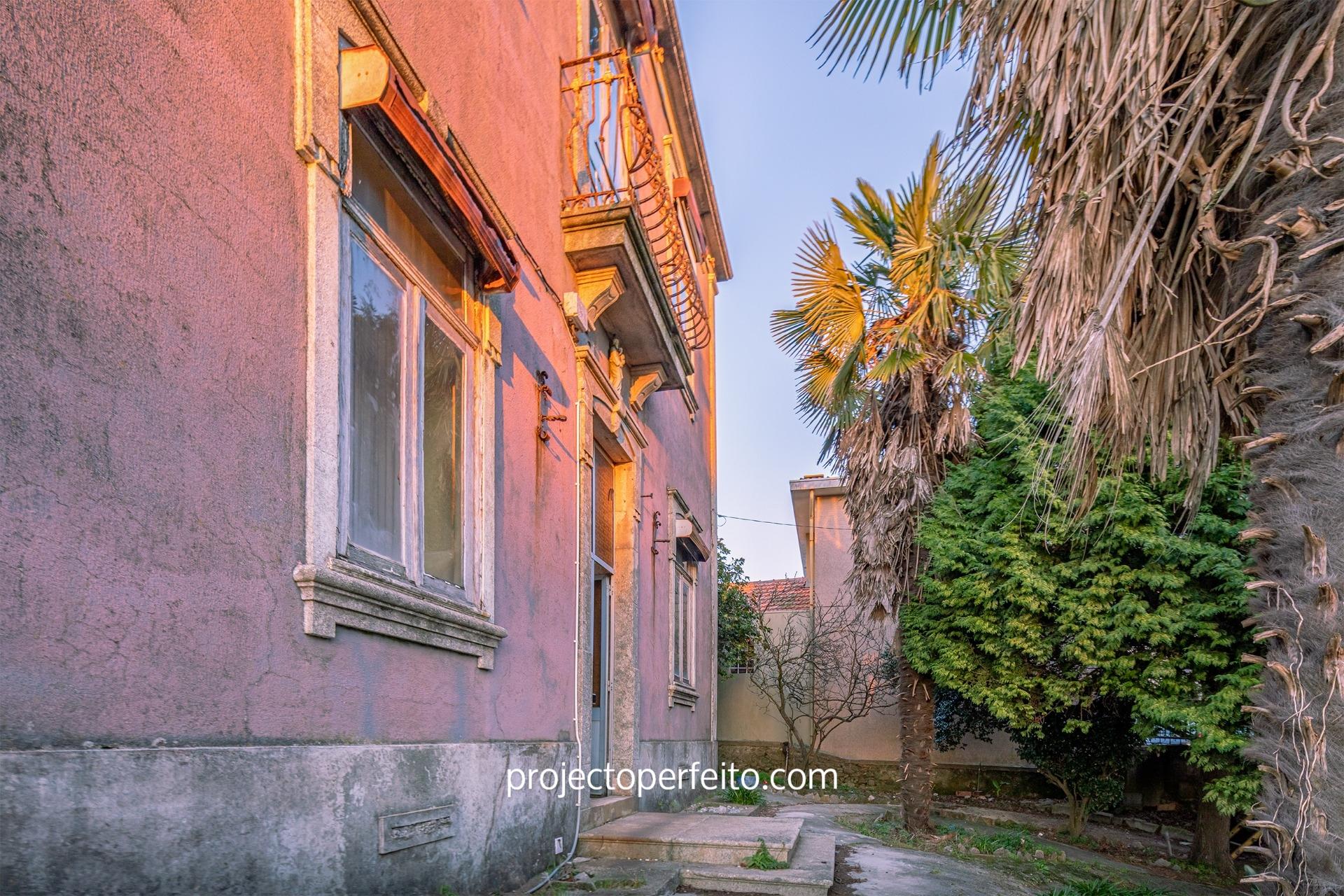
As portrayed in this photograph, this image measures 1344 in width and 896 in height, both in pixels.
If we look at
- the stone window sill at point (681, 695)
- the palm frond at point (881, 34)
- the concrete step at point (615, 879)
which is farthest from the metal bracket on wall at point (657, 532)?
the palm frond at point (881, 34)

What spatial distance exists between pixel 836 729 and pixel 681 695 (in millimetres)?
5993

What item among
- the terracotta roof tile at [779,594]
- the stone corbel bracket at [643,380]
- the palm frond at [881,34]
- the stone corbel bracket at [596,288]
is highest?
the palm frond at [881,34]

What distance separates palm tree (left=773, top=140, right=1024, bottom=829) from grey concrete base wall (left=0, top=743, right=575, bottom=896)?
240 inches

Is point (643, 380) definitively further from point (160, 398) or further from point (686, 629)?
point (160, 398)

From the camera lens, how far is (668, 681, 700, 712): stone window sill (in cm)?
974

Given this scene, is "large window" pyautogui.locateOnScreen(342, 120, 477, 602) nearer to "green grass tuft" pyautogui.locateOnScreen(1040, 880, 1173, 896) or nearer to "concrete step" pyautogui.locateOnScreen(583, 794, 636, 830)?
"concrete step" pyautogui.locateOnScreen(583, 794, 636, 830)

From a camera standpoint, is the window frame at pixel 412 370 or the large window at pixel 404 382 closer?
the window frame at pixel 412 370

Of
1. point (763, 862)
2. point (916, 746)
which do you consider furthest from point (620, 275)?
point (916, 746)

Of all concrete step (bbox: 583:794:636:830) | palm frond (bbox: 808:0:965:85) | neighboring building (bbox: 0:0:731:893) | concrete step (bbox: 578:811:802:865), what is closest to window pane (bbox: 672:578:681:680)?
concrete step (bbox: 583:794:636:830)

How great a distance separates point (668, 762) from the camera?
9.38 m

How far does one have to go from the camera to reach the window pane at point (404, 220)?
12.1 ft

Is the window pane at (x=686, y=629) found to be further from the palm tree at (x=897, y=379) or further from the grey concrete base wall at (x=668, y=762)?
the palm tree at (x=897, y=379)

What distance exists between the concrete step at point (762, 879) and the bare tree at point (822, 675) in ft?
31.7

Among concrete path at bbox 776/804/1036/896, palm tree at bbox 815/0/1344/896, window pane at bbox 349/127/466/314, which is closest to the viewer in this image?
palm tree at bbox 815/0/1344/896
